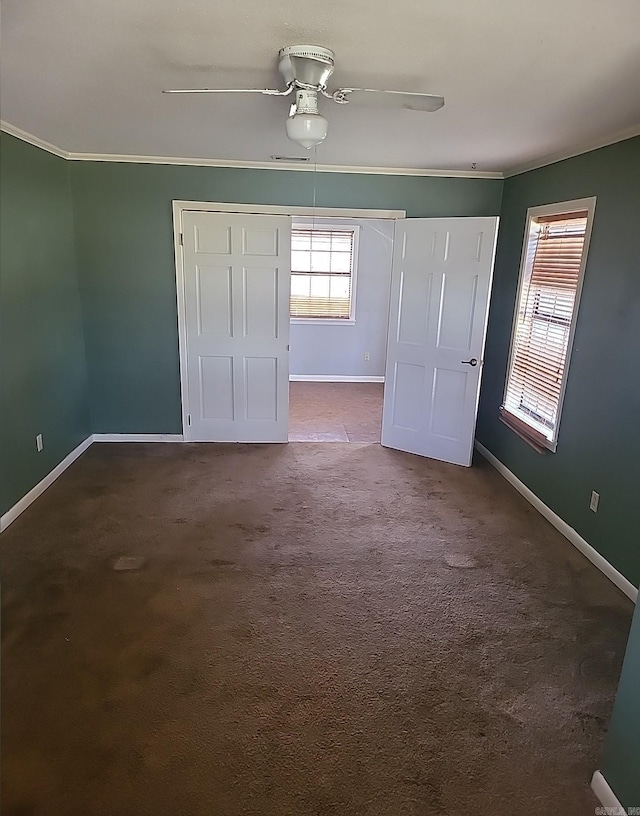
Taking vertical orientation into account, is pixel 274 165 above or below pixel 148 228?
above

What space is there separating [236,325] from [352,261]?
292 cm

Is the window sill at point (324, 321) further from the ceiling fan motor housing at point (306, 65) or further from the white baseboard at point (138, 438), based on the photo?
the ceiling fan motor housing at point (306, 65)

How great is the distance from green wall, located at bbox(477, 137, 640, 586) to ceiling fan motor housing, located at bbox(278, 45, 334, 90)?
1880 mm

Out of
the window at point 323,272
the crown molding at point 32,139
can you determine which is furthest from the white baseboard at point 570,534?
the crown molding at point 32,139

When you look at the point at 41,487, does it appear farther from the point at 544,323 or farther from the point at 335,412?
the point at 544,323

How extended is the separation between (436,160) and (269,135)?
1.39 metres

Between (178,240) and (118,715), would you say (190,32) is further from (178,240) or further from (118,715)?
(178,240)

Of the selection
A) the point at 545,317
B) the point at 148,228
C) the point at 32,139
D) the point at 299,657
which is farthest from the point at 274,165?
the point at 299,657

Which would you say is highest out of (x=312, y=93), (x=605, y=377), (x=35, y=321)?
(x=312, y=93)

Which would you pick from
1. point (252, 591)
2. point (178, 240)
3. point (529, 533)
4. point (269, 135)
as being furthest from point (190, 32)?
point (529, 533)

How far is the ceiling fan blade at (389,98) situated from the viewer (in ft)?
6.31

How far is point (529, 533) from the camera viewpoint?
346 cm

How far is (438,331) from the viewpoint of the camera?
14.4ft

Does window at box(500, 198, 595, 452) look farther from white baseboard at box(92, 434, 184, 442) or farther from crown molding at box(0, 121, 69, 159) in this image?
crown molding at box(0, 121, 69, 159)
